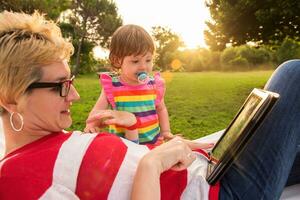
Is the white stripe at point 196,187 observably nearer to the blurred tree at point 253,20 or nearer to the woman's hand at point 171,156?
the woman's hand at point 171,156

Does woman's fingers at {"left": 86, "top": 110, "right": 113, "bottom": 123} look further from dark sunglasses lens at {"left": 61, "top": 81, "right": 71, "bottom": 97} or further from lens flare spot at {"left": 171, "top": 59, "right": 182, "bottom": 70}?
lens flare spot at {"left": 171, "top": 59, "right": 182, "bottom": 70}

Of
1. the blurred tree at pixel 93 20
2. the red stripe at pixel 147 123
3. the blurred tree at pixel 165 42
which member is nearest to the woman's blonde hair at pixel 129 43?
the red stripe at pixel 147 123

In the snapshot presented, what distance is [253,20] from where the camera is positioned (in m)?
19.7

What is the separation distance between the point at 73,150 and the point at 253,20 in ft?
62.0

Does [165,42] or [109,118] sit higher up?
[109,118]

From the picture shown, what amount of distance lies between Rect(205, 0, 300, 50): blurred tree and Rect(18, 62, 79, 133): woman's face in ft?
57.4

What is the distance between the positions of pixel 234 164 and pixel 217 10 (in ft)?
64.1

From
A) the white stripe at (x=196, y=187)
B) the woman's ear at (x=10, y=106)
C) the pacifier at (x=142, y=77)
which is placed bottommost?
the white stripe at (x=196, y=187)

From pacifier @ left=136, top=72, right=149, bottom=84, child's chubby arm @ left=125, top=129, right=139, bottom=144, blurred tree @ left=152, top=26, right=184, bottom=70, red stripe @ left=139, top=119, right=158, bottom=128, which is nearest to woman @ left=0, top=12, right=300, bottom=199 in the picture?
child's chubby arm @ left=125, top=129, right=139, bottom=144

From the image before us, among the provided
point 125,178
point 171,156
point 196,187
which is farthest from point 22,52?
point 196,187

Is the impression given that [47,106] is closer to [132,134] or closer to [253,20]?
[132,134]

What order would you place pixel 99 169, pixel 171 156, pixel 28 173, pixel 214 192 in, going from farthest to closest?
pixel 214 192 → pixel 171 156 → pixel 99 169 → pixel 28 173

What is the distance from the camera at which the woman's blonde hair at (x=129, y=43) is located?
3.61 m

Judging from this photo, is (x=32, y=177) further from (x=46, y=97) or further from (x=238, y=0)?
(x=238, y=0)
